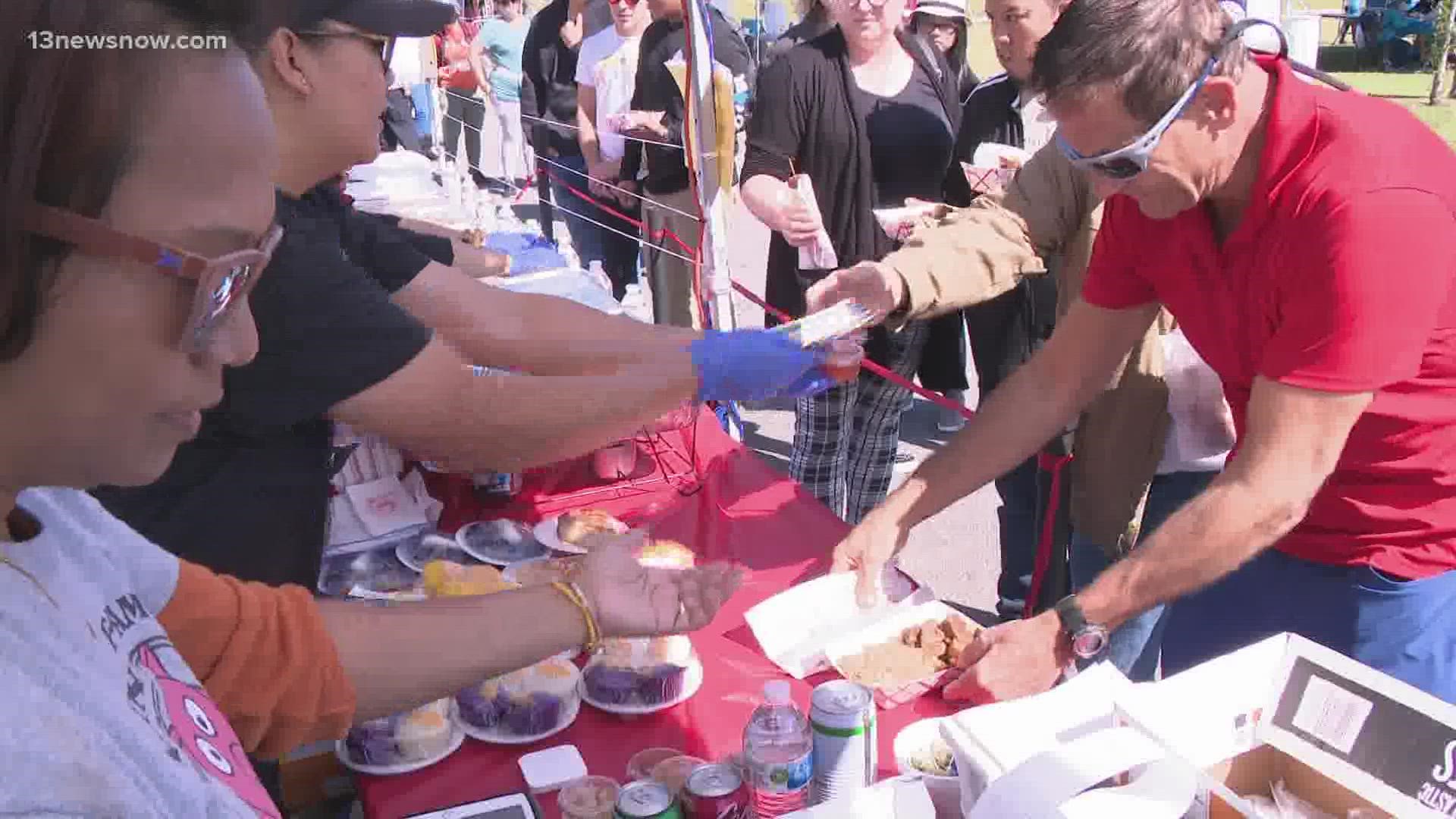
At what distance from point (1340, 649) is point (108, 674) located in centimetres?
184

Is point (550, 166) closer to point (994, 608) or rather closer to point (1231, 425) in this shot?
point (994, 608)

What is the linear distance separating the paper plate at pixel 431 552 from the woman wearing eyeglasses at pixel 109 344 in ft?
4.21

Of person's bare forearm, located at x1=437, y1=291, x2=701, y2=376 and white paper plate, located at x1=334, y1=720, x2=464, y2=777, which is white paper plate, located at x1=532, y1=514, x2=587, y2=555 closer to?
person's bare forearm, located at x1=437, y1=291, x2=701, y2=376

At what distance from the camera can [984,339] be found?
3.25m

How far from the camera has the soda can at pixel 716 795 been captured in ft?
4.34

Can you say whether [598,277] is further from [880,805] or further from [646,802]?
[880,805]

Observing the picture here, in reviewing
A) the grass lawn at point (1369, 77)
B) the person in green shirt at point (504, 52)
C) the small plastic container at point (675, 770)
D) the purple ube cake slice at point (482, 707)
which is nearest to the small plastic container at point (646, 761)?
the small plastic container at point (675, 770)

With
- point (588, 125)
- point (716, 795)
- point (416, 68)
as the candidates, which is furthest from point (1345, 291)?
point (416, 68)

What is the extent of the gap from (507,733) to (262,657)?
58 centimetres

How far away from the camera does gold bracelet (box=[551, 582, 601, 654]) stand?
52.0 inches

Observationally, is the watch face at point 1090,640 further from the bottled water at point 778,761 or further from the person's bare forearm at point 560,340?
the person's bare forearm at point 560,340

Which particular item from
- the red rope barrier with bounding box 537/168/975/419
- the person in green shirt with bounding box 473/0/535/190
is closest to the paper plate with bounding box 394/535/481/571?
the red rope barrier with bounding box 537/168/975/419

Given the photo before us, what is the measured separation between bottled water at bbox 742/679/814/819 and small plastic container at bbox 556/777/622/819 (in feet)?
0.59

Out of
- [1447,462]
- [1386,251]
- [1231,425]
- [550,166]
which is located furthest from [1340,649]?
[550,166]
